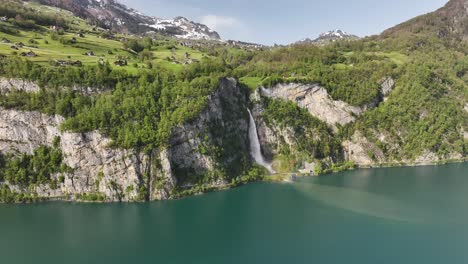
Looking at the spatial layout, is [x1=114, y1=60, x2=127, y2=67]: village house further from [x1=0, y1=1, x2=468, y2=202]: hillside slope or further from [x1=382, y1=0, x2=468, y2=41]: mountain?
[x1=382, y1=0, x2=468, y2=41]: mountain

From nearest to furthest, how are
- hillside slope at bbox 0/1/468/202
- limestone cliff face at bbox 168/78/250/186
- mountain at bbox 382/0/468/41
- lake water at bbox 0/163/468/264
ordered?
lake water at bbox 0/163/468/264 → hillside slope at bbox 0/1/468/202 → limestone cliff face at bbox 168/78/250/186 → mountain at bbox 382/0/468/41

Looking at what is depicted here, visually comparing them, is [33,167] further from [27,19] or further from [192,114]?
[27,19]

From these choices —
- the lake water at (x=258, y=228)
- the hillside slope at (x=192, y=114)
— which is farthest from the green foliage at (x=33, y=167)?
the lake water at (x=258, y=228)

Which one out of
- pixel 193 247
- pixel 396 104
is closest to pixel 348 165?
pixel 396 104

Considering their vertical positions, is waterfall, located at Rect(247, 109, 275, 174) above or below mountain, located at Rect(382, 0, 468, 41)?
below

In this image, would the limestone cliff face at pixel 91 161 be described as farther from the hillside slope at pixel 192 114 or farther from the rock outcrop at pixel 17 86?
the hillside slope at pixel 192 114

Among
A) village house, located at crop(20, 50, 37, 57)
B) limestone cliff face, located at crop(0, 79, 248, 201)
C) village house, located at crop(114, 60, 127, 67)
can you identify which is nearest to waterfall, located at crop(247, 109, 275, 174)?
limestone cliff face, located at crop(0, 79, 248, 201)
